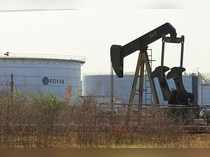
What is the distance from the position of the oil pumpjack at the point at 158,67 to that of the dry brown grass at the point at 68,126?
1352 centimetres

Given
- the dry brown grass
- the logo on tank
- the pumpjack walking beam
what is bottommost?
the dry brown grass

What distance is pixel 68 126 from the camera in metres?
12.1

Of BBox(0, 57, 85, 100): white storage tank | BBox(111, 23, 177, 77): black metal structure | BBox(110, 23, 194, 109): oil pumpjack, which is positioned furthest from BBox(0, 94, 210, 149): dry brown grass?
BBox(0, 57, 85, 100): white storage tank

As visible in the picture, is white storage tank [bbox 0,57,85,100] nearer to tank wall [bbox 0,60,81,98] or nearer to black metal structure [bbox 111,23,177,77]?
tank wall [bbox 0,60,81,98]

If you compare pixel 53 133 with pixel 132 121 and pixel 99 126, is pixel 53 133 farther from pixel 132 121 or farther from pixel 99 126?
pixel 132 121

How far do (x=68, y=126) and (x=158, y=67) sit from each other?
17384 mm

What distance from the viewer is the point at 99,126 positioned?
40.5ft

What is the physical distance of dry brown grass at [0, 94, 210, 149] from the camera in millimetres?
11914

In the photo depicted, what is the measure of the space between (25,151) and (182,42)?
18053 millimetres

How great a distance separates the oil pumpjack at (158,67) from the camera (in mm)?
27156

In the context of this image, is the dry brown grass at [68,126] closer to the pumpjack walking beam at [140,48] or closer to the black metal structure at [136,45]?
the pumpjack walking beam at [140,48]

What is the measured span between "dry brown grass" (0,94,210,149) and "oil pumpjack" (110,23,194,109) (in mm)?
13516

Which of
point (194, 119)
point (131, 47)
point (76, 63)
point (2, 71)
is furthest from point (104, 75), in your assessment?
point (194, 119)

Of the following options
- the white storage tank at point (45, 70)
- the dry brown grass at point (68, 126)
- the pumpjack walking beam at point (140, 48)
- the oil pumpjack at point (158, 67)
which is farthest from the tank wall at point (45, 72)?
the dry brown grass at point (68, 126)
